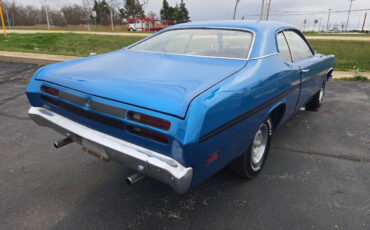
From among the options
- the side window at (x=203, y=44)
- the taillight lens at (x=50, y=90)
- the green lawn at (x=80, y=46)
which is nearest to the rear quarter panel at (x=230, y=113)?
the side window at (x=203, y=44)

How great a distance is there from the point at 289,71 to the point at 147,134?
1.76 m

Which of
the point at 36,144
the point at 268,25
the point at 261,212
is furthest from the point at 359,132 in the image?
the point at 36,144

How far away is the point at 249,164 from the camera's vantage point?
2449 mm

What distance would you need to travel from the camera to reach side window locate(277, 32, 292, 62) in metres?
2.75

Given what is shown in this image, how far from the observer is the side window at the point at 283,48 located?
9.04 feet

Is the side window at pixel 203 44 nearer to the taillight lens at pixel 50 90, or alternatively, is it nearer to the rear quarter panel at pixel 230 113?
the rear quarter panel at pixel 230 113

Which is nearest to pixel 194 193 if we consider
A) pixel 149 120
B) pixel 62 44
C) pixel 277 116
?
pixel 149 120

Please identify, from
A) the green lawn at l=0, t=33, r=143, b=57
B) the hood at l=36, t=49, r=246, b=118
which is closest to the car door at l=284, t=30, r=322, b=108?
the hood at l=36, t=49, r=246, b=118

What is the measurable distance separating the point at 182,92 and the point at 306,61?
232 centimetres

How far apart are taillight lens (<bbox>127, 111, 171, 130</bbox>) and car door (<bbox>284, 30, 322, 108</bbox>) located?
2085 mm

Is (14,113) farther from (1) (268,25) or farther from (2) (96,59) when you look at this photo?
(1) (268,25)

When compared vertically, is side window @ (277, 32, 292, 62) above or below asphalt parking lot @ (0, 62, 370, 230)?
above

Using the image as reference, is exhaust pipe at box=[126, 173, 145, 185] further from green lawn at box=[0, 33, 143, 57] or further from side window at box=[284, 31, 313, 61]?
green lawn at box=[0, 33, 143, 57]

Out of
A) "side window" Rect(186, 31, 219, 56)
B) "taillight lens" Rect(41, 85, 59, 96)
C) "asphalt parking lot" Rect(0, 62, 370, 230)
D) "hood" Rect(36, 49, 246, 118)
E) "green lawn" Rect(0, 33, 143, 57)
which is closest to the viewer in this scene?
"hood" Rect(36, 49, 246, 118)
